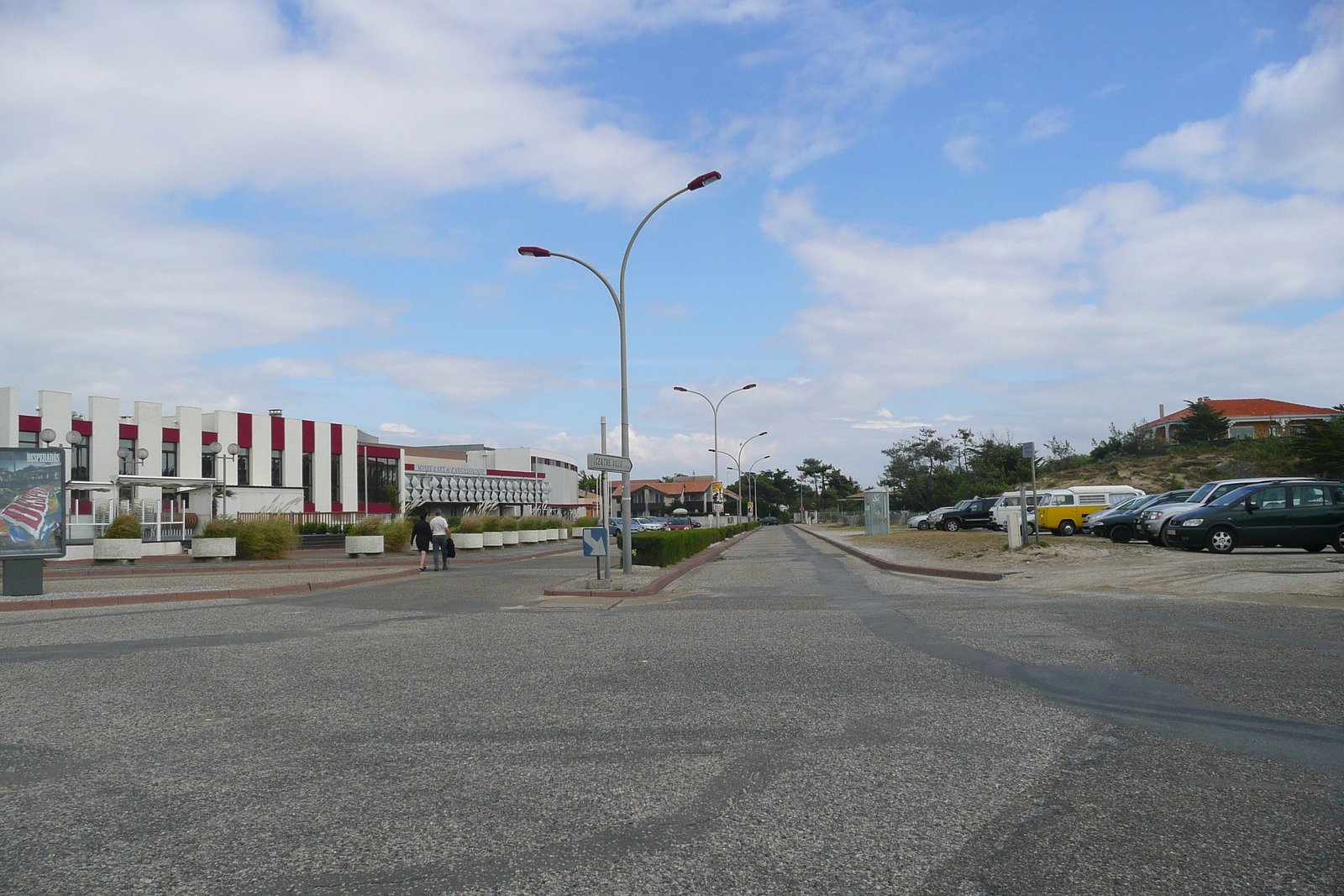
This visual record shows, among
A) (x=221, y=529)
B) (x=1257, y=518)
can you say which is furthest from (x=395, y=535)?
(x=1257, y=518)

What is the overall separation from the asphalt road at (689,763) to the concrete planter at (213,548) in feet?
52.0

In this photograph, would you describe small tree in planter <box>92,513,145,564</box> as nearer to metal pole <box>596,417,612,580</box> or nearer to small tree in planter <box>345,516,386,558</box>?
small tree in planter <box>345,516,386,558</box>

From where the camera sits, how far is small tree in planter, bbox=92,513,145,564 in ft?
78.8

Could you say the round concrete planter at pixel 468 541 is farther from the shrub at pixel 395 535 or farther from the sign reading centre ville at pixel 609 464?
the sign reading centre ville at pixel 609 464

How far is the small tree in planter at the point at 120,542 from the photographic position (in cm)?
2403

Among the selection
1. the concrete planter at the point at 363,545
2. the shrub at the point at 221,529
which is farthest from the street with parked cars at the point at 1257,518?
the shrub at the point at 221,529

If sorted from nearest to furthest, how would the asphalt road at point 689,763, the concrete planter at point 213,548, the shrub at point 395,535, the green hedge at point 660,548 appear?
the asphalt road at point 689,763 < the green hedge at point 660,548 < the concrete planter at point 213,548 < the shrub at point 395,535

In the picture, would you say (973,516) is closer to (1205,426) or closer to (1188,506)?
(1188,506)

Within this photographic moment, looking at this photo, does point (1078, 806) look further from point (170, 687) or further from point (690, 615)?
point (690, 615)

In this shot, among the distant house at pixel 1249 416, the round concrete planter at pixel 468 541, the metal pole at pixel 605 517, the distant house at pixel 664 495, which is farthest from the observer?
the distant house at pixel 664 495

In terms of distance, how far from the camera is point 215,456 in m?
52.6

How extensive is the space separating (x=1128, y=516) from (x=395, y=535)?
2260cm

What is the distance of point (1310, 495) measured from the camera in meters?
19.4

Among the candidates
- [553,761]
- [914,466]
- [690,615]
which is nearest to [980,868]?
[553,761]
